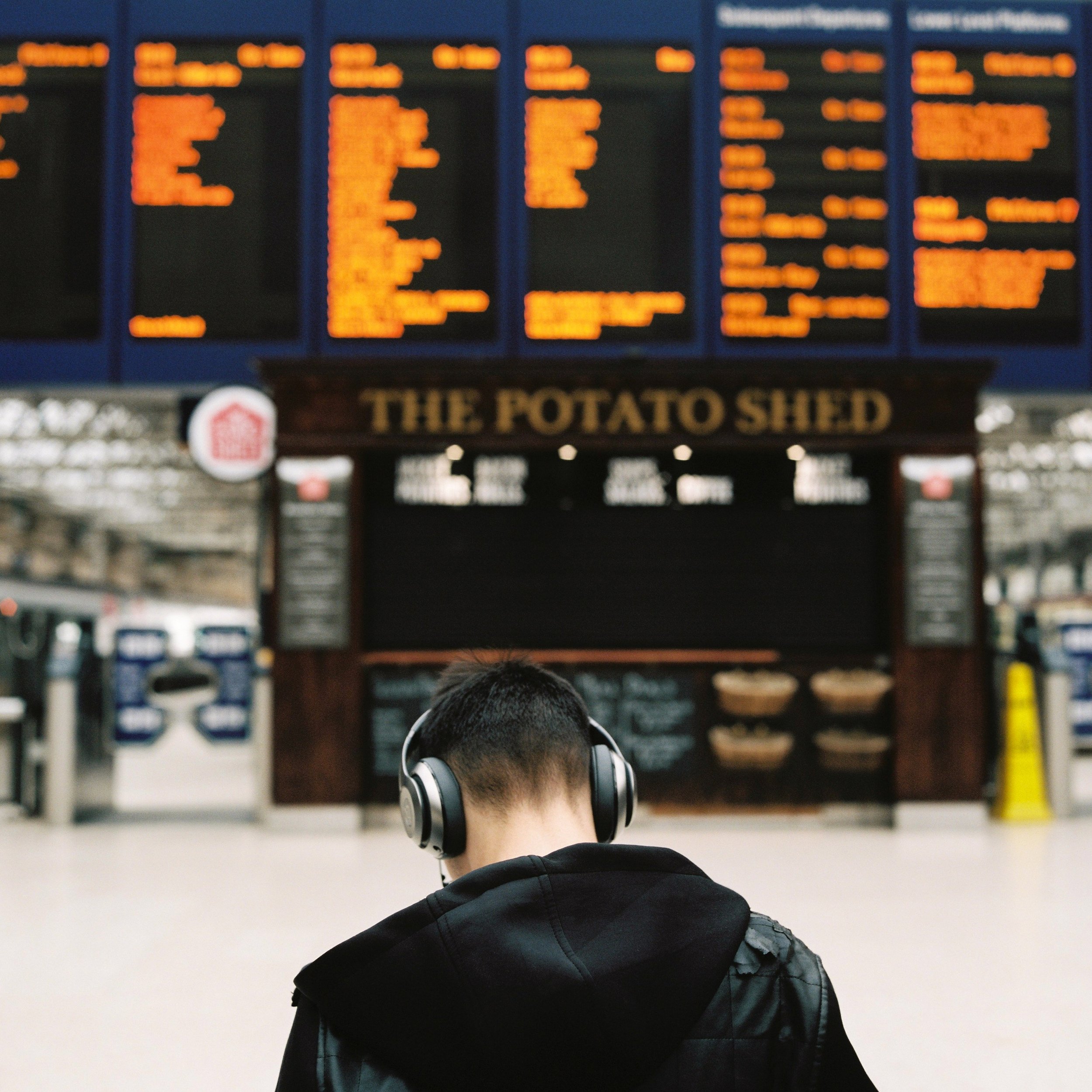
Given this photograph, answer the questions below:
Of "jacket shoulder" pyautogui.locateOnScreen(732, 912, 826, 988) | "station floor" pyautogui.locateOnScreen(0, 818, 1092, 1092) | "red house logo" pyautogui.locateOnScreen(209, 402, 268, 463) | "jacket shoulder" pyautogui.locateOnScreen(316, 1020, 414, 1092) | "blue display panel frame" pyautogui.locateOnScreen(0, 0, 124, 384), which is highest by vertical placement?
"blue display panel frame" pyautogui.locateOnScreen(0, 0, 124, 384)

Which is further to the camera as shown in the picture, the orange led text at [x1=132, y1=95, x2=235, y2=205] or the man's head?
the orange led text at [x1=132, y1=95, x2=235, y2=205]

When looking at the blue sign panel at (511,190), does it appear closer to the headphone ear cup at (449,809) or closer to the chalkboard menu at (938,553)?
the chalkboard menu at (938,553)

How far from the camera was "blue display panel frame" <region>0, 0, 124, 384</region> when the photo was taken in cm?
776

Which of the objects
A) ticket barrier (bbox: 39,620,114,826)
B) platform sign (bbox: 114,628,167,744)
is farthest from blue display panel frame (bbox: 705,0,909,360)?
ticket barrier (bbox: 39,620,114,826)

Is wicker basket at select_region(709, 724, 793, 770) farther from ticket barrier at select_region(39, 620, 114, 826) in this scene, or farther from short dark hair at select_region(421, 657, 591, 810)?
short dark hair at select_region(421, 657, 591, 810)

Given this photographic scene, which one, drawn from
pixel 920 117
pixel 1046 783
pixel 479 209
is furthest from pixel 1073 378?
pixel 479 209

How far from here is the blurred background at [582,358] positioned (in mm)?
7422

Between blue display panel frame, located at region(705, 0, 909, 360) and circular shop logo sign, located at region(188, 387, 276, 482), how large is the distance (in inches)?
126

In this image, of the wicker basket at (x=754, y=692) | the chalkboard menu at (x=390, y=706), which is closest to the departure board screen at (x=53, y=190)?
the chalkboard menu at (x=390, y=706)

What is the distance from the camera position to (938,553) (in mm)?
7426

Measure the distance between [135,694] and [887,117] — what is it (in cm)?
673

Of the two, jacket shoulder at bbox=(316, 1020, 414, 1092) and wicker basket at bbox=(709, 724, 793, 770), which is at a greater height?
jacket shoulder at bbox=(316, 1020, 414, 1092)

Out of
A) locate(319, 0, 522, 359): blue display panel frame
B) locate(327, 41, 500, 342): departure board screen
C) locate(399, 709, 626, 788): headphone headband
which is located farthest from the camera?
locate(319, 0, 522, 359): blue display panel frame

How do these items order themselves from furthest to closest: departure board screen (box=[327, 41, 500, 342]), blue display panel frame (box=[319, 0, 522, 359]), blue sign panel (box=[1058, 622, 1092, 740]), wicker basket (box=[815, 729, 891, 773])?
blue sign panel (box=[1058, 622, 1092, 740]) → blue display panel frame (box=[319, 0, 522, 359]) → departure board screen (box=[327, 41, 500, 342]) → wicker basket (box=[815, 729, 891, 773])
